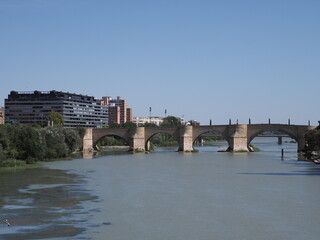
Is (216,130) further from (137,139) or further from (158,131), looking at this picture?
(137,139)

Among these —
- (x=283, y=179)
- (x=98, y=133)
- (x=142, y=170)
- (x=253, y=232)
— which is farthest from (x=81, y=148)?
(x=253, y=232)

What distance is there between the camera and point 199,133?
82500mm

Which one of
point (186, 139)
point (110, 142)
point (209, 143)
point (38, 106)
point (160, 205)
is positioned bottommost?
point (160, 205)

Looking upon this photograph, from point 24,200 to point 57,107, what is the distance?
116982mm

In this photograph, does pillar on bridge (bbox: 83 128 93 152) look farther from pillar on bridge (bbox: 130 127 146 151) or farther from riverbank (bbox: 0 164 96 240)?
riverbank (bbox: 0 164 96 240)

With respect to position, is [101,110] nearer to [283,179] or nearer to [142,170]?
[142,170]

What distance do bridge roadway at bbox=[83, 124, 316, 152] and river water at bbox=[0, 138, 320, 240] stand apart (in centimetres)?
3395

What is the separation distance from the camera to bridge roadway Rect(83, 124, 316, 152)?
76750 millimetres

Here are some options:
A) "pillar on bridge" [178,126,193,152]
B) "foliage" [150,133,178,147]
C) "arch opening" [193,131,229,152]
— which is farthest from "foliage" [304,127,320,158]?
"foliage" [150,133,178,147]

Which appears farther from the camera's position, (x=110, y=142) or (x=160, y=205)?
(x=110, y=142)

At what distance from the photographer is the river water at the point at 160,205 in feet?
69.3

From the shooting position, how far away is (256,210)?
2581 cm

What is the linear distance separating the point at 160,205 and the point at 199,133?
A: 5561 cm

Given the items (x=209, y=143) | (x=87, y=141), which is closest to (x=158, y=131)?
(x=87, y=141)
